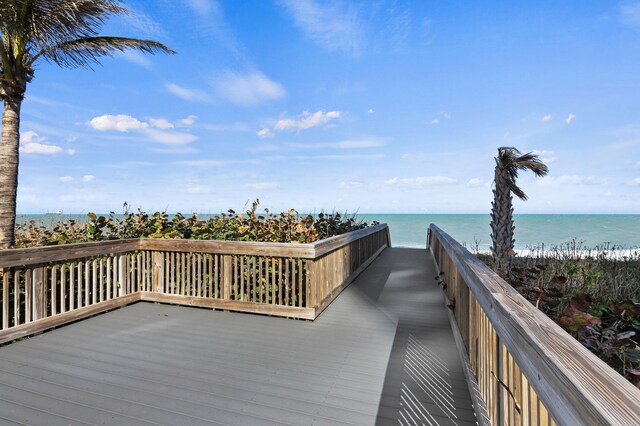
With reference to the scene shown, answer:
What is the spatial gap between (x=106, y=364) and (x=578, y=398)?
145 inches

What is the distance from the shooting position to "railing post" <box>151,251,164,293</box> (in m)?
5.33

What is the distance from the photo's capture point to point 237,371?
9.70 feet

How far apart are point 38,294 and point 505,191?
9348mm

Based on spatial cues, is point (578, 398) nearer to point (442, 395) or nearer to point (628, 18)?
point (442, 395)

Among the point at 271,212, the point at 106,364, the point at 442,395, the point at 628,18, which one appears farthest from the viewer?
the point at 628,18

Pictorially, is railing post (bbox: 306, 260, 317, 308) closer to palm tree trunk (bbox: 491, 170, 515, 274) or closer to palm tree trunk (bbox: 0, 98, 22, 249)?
palm tree trunk (bbox: 0, 98, 22, 249)

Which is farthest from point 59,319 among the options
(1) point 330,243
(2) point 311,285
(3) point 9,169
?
(1) point 330,243

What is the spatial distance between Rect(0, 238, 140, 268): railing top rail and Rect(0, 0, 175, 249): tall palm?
1.76 meters

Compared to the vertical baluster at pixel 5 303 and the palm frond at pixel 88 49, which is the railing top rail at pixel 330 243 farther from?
the palm frond at pixel 88 49

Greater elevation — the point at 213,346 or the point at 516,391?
the point at 516,391

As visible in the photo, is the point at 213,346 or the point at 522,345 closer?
the point at 522,345

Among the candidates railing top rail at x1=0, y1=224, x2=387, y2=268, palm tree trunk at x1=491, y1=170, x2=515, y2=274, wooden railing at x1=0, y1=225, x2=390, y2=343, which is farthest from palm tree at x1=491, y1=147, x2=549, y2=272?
railing top rail at x1=0, y1=224, x2=387, y2=268

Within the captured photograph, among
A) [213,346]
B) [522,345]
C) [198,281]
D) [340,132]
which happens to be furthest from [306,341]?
[340,132]

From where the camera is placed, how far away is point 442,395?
2.62 meters
